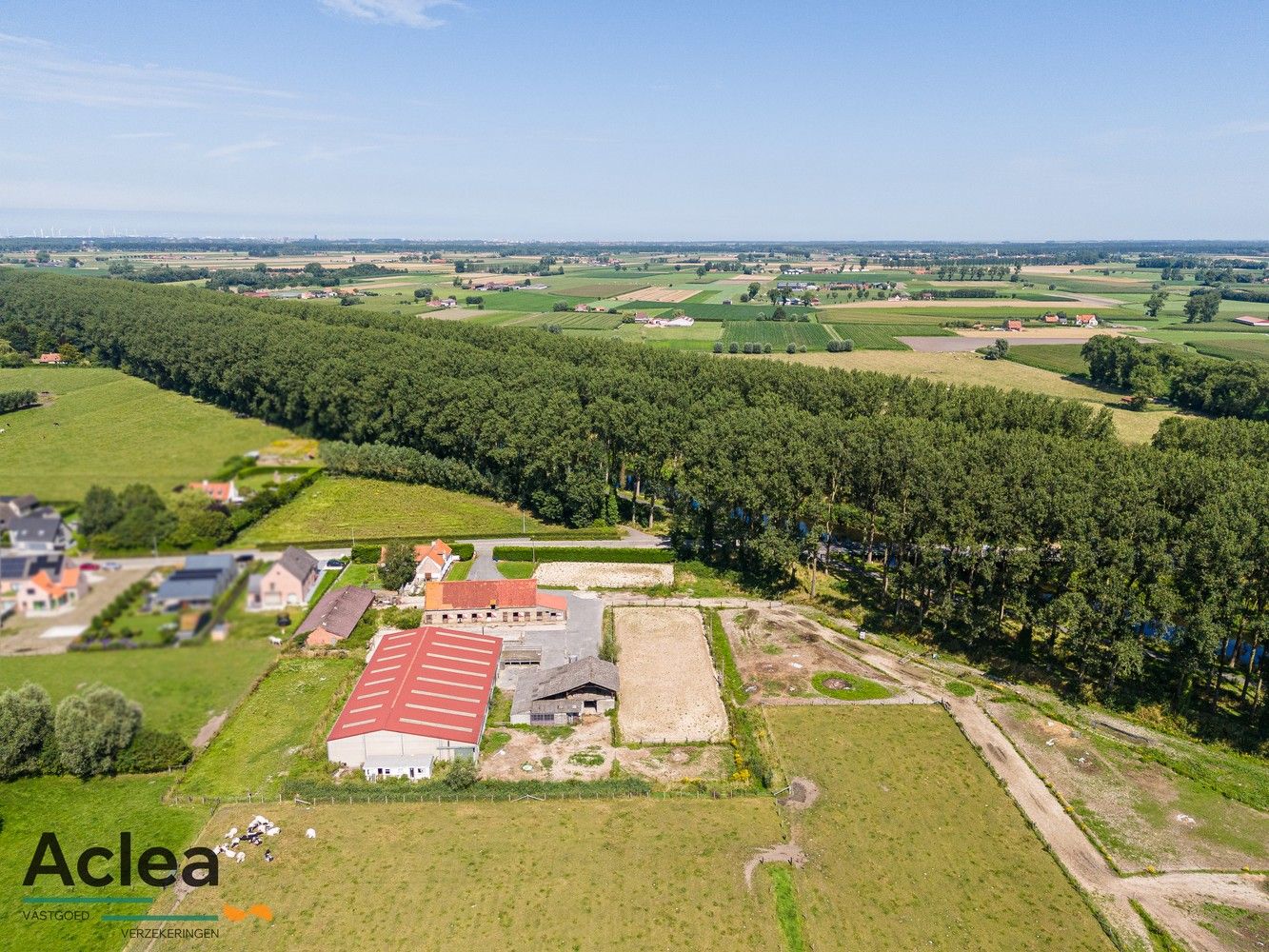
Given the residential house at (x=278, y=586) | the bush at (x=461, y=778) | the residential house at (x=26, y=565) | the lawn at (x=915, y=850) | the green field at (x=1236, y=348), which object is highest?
the residential house at (x=26, y=565)

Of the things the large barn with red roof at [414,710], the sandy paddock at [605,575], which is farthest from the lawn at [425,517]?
the large barn with red roof at [414,710]

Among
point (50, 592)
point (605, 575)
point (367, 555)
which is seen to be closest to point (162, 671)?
point (50, 592)

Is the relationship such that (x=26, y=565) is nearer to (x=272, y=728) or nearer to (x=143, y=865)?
(x=143, y=865)

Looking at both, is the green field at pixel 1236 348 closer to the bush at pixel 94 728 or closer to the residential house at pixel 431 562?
the residential house at pixel 431 562

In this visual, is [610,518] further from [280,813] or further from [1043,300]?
[1043,300]

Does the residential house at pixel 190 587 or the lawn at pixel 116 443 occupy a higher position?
the lawn at pixel 116 443

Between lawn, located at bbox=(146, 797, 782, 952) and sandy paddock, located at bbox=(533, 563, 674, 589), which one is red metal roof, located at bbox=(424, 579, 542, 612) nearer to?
sandy paddock, located at bbox=(533, 563, 674, 589)
